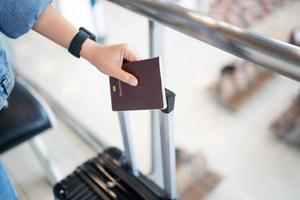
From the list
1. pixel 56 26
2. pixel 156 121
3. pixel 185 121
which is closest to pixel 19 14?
pixel 56 26

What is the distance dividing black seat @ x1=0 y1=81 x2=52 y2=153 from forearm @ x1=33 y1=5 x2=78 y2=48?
1.39ft

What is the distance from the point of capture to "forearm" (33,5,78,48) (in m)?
0.60

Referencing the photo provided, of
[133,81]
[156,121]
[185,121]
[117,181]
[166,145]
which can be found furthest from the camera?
[185,121]

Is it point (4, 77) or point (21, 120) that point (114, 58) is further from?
point (21, 120)

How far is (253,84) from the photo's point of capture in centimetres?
251

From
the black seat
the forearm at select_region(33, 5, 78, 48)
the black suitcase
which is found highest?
the forearm at select_region(33, 5, 78, 48)

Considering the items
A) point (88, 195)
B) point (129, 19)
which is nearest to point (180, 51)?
point (129, 19)

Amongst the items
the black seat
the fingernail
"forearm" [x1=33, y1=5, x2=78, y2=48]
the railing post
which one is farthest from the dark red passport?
the black seat

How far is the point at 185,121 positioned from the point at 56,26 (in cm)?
159

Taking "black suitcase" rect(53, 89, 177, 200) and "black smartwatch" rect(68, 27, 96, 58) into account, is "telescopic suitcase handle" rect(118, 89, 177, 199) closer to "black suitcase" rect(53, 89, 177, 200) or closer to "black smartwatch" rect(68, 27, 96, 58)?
"black suitcase" rect(53, 89, 177, 200)

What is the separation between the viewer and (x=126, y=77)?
0.52 meters

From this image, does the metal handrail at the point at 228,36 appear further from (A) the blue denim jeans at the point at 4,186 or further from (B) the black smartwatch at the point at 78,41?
(A) the blue denim jeans at the point at 4,186

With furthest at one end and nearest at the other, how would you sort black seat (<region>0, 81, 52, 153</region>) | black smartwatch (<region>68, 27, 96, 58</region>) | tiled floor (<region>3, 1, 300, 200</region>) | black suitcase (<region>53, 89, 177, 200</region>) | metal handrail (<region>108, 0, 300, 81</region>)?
tiled floor (<region>3, 1, 300, 200</region>) < black seat (<region>0, 81, 52, 153</region>) < black suitcase (<region>53, 89, 177, 200</region>) < black smartwatch (<region>68, 27, 96, 58</region>) < metal handrail (<region>108, 0, 300, 81</region>)

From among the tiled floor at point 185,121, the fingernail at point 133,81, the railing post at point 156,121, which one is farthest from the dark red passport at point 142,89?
the tiled floor at point 185,121
